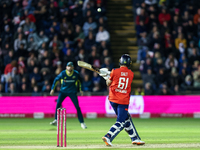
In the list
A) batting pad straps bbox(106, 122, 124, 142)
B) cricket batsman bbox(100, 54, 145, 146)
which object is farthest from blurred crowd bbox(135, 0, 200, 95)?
batting pad straps bbox(106, 122, 124, 142)

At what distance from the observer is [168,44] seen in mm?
23250

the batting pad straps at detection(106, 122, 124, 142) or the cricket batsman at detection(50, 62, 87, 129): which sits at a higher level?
the cricket batsman at detection(50, 62, 87, 129)

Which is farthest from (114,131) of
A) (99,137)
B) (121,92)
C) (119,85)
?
(99,137)

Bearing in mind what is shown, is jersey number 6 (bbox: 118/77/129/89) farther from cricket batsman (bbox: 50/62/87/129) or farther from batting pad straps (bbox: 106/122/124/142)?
cricket batsman (bbox: 50/62/87/129)

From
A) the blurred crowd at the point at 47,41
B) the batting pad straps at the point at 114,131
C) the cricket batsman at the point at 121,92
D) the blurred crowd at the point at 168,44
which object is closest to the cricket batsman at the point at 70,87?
the cricket batsman at the point at 121,92

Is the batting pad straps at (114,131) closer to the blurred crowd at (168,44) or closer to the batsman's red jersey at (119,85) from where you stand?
the batsman's red jersey at (119,85)

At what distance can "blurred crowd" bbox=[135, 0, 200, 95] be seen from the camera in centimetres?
2152

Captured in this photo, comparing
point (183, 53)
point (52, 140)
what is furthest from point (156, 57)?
point (52, 140)

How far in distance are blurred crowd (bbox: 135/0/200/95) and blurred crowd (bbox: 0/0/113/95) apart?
2014mm

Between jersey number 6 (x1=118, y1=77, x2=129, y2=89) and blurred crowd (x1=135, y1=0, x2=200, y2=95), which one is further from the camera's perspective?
blurred crowd (x1=135, y1=0, x2=200, y2=95)

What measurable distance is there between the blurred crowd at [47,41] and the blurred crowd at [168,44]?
201cm

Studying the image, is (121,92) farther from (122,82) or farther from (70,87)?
(70,87)

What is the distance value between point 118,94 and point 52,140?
248 centimetres

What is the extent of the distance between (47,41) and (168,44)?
631cm
